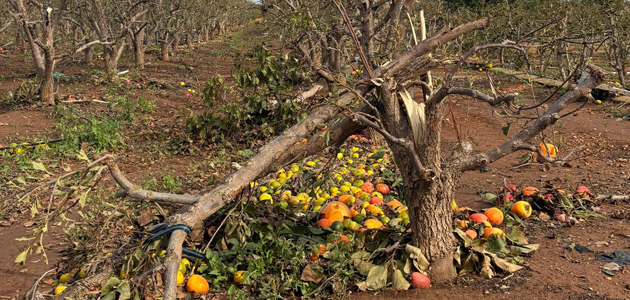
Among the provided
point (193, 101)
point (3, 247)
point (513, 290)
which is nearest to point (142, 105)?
point (193, 101)

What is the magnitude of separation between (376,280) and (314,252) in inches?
18.2

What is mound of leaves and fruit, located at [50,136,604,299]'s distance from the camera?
3.30 m

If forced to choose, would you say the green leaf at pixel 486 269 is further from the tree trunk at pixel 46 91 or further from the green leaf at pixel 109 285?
the tree trunk at pixel 46 91

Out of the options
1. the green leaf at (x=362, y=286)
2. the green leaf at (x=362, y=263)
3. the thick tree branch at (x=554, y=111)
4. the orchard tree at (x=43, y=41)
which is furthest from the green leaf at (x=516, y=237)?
the orchard tree at (x=43, y=41)

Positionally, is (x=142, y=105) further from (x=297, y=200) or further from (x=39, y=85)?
(x=297, y=200)

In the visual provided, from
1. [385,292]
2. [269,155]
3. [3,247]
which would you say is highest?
[269,155]

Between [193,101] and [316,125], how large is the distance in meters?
8.14

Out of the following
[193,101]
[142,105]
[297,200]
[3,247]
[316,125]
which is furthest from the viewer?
[193,101]

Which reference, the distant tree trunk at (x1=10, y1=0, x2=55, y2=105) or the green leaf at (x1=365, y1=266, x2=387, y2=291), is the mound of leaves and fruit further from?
the distant tree trunk at (x1=10, y1=0, x2=55, y2=105)

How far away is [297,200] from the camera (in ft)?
15.4

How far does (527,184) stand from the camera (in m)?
5.41

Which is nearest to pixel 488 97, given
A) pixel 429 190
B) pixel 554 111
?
pixel 554 111

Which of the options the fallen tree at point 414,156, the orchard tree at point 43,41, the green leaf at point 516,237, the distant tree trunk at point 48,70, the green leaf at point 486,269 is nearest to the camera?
the fallen tree at point 414,156

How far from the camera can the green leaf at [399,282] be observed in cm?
330
